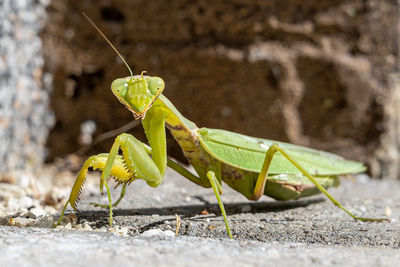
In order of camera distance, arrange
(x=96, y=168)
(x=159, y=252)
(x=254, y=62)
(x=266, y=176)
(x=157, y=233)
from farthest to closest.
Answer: (x=254, y=62) → (x=266, y=176) → (x=96, y=168) → (x=157, y=233) → (x=159, y=252)

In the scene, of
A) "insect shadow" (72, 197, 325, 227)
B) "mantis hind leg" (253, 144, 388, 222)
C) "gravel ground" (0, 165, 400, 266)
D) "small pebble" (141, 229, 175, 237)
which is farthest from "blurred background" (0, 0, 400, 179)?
"small pebble" (141, 229, 175, 237)

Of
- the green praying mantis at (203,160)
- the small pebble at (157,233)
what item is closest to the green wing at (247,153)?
the green praying mantis at (203,160)

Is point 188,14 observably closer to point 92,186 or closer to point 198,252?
point 92,186

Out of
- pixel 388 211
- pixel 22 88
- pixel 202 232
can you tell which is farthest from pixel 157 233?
pixel 22 88

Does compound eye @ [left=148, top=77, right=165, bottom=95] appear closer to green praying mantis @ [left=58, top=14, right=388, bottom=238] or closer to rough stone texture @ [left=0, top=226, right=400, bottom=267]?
green praying mantis @ [left=58, top=14, right=388, bottom=238]

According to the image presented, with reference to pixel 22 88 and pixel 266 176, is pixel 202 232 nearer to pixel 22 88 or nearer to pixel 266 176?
pixel 266 176

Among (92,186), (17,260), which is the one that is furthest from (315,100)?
(17,260)
